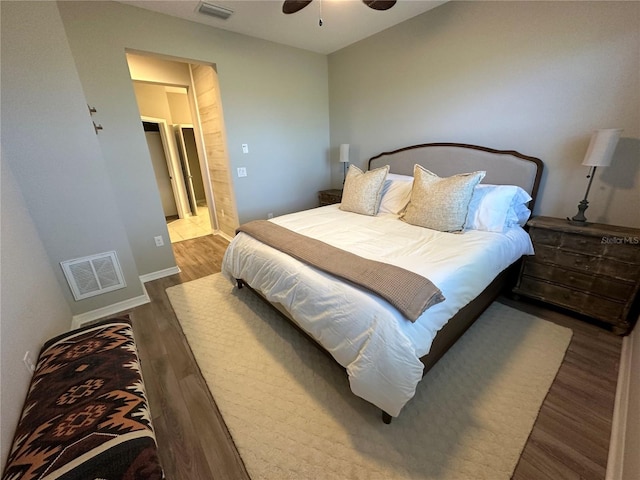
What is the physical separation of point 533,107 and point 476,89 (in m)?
0.54

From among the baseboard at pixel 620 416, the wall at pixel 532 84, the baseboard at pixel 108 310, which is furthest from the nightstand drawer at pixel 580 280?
the baseboard at pixel 108 310

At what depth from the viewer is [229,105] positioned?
10.2ft

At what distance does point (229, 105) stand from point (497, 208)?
123 inches

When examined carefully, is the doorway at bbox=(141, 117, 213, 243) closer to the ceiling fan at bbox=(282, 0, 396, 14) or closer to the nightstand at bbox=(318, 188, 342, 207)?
the nightstand at bbox=(318, 188, 342, 207)

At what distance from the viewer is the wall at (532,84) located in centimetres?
181

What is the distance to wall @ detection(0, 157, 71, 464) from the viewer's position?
1074 mm

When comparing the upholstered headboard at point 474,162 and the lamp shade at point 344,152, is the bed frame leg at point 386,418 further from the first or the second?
the lamp shade at point 344,152

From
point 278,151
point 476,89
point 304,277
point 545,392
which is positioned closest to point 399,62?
point 476,89

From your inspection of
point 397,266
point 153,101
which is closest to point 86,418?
point 397,266

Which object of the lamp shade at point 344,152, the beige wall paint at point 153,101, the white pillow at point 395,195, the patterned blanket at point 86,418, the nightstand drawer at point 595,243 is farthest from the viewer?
the beige wall paint at point 153,101

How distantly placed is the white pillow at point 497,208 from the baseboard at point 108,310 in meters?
3.06

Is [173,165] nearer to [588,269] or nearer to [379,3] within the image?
[379,3]

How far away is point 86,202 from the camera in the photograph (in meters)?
2.03

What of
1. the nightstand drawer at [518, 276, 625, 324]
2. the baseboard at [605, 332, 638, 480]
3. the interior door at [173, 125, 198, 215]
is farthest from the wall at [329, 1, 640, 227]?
the interior door at [173, 125, 198, 215]
